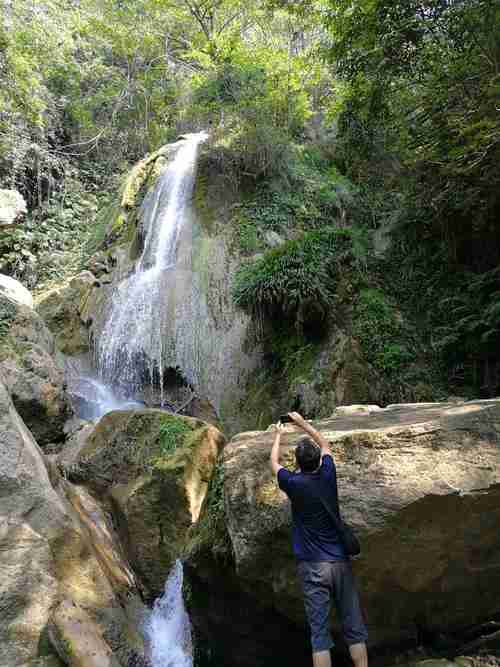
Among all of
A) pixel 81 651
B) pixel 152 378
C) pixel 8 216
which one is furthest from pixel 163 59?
pixel 81 651

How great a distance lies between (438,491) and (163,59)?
A: 73.6 feet

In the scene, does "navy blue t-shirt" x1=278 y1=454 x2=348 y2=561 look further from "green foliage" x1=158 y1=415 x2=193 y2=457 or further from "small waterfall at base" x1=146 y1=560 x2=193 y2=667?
"green foliage" x1=158 y1=415 x2=193 y2=457

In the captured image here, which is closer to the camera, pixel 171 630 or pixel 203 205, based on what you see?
pixel 171 630

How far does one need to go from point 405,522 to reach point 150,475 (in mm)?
3794

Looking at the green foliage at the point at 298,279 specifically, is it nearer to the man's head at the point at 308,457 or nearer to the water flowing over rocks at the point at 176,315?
the water flowing over rocks at the point at 176,315

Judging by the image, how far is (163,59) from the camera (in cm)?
2116

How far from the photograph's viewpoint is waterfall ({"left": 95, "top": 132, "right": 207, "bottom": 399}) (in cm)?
1144

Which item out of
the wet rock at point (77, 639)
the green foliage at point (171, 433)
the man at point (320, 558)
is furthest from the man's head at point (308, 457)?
the green foliage at point (171, 433)

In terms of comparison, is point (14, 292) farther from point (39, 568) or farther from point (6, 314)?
point (39, 568)

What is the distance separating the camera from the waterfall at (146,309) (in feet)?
37.5

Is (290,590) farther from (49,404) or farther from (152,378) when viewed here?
(152,378)

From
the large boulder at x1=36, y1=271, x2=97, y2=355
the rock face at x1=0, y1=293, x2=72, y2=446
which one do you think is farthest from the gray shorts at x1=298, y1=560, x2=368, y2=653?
the large boulder at x1=36, y1=271, x2=97, y2=355

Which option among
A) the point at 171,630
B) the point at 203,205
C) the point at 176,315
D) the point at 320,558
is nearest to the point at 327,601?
the point at 320,558

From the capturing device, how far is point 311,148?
53.5 ft
